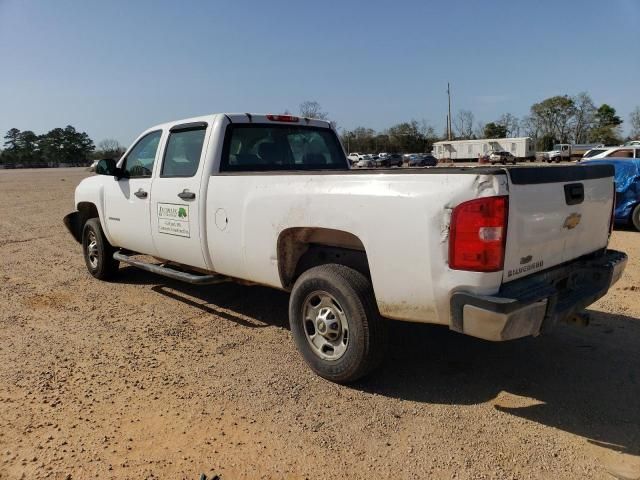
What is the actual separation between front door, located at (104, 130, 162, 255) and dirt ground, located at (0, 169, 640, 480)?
0.85 m

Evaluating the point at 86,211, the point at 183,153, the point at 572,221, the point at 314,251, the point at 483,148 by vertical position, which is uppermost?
the point at 183,153

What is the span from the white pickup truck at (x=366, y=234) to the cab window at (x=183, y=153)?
0.02m

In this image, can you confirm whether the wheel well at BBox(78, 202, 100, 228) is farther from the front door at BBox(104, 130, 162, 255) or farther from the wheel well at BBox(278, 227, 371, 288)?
the wheel well at BBox(278, 227, 371, 288)

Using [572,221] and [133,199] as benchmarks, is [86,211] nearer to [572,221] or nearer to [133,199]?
[133,199]

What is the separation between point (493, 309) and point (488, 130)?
10313 centimetres

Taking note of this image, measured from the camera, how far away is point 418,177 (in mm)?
3039

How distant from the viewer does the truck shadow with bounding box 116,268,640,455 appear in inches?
129

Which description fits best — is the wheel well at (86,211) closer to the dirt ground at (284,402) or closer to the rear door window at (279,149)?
the dirt ground at (284,402)

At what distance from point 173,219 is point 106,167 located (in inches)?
58.2

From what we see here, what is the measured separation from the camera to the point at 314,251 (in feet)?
13.2

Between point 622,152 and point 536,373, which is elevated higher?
point 622,152

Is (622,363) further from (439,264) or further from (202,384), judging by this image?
(202,384)

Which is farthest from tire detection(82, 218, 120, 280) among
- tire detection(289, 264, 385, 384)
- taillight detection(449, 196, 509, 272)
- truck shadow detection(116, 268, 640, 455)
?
taillight detection(449, 196, 509, 272)

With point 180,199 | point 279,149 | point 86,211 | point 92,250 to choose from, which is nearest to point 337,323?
point 180,199
